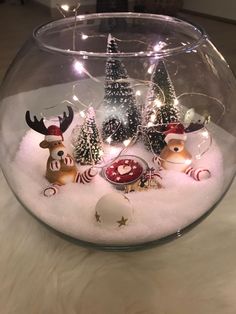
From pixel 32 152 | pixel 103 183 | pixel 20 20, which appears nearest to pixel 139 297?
pixel 103 183

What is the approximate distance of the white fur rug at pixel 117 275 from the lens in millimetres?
454

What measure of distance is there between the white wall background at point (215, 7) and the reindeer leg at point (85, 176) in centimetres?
196

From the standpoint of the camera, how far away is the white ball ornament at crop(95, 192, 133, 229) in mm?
508

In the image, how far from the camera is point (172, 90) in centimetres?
67

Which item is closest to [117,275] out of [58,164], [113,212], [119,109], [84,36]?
[113,212]

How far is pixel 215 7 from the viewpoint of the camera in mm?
2375

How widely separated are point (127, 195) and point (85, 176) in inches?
2.8

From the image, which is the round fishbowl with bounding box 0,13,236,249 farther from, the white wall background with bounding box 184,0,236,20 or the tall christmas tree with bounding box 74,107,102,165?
the white wall background with bounding box 184,0,236,20

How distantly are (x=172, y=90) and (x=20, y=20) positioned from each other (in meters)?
1.95

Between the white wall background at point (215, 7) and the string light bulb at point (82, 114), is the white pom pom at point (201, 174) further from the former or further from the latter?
the white wall background at point (215, 7)

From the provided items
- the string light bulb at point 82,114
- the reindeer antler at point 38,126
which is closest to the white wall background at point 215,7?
the string light bulb at point 82,114

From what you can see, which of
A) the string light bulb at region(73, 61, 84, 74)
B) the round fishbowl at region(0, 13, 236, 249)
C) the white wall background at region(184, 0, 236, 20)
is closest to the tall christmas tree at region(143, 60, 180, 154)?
the round fishbowl at region(0, 13, 236, 249)

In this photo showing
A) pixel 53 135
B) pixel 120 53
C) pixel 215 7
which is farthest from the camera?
pixel 215 7

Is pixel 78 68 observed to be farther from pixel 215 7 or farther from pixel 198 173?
pixel 215 7
